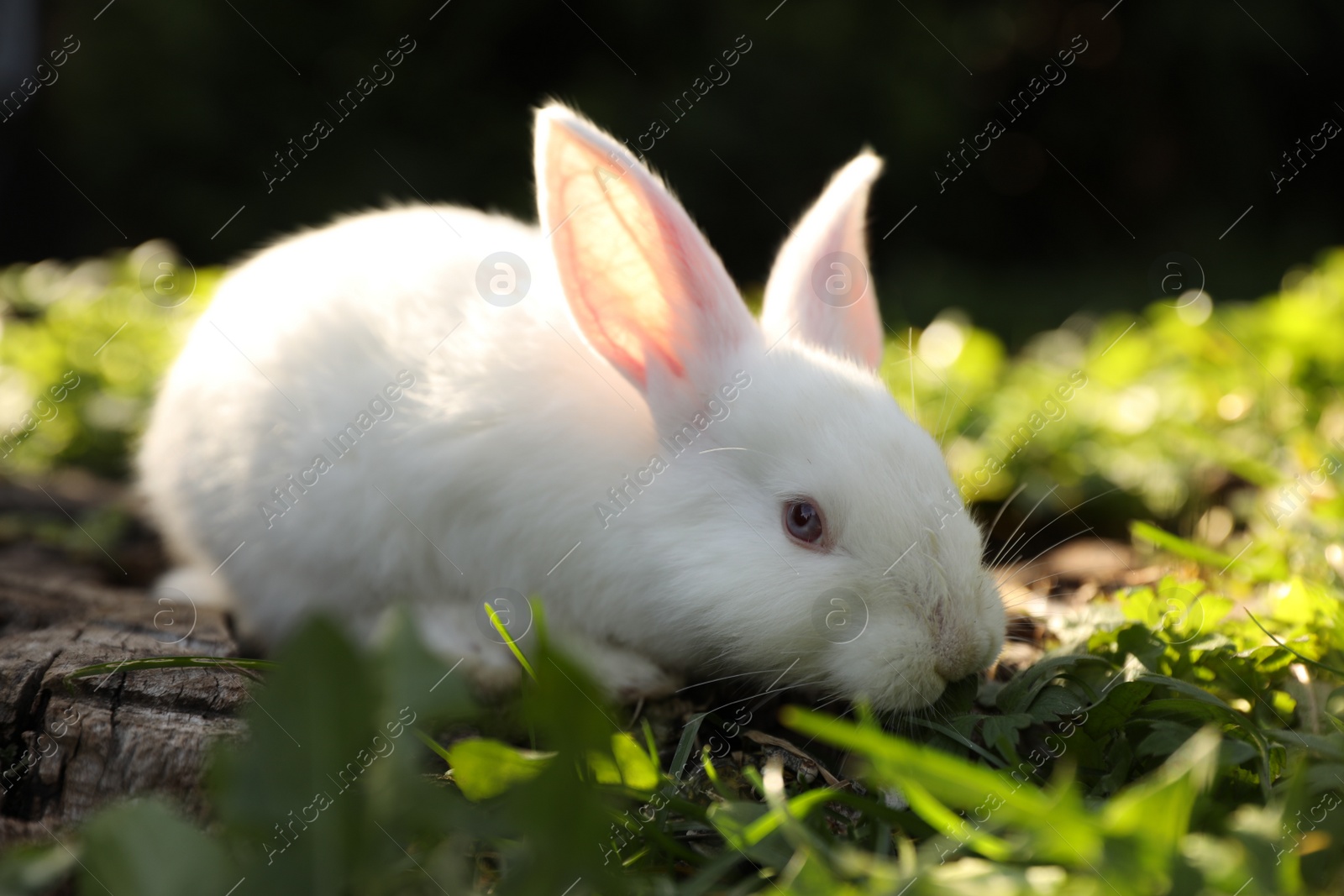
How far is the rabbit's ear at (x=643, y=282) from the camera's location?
7.70ft

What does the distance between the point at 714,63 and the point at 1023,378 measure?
14.1 ft

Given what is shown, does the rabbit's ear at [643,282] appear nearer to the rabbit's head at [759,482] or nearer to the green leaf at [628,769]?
the rabbit's head at [759,482]

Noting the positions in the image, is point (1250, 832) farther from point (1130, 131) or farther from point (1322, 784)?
point (1130, 131)

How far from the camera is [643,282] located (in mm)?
2484

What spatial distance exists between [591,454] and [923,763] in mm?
1460

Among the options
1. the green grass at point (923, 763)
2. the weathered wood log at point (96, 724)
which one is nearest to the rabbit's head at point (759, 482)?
the green grass at point (923, 763)

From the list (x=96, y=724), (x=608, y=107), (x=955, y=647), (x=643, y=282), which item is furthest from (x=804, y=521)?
(x=608, y=107)

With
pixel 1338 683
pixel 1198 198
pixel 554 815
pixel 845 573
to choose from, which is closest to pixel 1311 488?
pixel 1338 683

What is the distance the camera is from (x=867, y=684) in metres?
2.12

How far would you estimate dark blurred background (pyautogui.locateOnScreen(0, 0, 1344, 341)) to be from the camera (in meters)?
7.66

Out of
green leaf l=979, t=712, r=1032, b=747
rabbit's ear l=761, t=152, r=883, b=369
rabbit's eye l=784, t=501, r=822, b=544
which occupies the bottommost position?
green leaf l=979, t=712, r=1032, b=747

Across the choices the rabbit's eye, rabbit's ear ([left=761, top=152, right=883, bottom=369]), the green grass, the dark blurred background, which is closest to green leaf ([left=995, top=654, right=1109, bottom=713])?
the green grass

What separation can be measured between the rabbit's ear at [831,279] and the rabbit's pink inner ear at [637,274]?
30 centimetres

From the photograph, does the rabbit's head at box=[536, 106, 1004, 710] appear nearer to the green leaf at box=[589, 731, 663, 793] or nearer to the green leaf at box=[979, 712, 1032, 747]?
the green leaf at box=[979, 712, 1032, 747]
